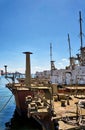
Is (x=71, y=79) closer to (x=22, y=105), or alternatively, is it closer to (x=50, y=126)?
(x=22, y=105)

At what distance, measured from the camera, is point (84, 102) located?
16844mm

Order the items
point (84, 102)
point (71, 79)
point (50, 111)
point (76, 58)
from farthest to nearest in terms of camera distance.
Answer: point (76, 58) → point (71, 79) → point (84, 102) → point (50, 111)

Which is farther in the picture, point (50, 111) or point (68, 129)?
point (50, 111)

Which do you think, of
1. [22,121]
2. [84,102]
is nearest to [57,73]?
[22,121]

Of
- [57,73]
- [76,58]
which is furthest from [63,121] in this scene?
[57,73]

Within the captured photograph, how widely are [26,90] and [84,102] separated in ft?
37.5

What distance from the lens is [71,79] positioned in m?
48.2

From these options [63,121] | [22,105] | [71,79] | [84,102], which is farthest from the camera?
[71,79]

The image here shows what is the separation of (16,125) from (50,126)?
41.7ft

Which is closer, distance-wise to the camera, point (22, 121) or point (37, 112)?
point (37, 112)

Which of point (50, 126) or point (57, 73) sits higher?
point (57, 73)

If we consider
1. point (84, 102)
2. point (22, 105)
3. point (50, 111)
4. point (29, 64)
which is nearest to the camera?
point (50, 111)

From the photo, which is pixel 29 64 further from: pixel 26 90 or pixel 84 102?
pixel 84 102

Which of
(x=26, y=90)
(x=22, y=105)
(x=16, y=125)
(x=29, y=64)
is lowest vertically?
(x=16, y=125)
